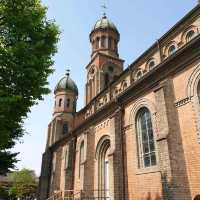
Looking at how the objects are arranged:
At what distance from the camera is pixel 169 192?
955cm

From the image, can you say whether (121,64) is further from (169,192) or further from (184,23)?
(169,192)

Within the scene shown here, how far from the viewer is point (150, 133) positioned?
13.0 metres

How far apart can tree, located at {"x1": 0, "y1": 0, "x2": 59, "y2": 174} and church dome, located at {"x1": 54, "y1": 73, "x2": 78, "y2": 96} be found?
89.4 ft

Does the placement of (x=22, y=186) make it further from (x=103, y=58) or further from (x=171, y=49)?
(x=171, y=49)

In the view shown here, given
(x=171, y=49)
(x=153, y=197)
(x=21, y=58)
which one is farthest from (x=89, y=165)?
(x=21, y=58)

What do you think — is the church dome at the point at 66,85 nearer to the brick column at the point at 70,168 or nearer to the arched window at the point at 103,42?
the arched window at the point at 103,42

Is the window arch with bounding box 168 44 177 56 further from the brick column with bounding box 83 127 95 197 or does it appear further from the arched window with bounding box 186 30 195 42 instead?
the brick column with bounding box 83 127 95 197

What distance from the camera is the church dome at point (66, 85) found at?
123 ft

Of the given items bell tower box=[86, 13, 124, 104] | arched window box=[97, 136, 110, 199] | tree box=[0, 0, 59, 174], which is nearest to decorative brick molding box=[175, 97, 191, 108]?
tree box=[0, 0, 59, 174]

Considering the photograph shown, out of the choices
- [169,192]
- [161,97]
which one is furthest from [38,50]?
[169,192]

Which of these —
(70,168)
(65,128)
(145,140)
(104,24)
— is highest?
(104,24)

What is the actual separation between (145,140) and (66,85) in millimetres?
26210

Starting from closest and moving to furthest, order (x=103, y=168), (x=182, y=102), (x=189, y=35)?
(x=182, y=102) < (x=189, y=35) < (x=103, y=168)

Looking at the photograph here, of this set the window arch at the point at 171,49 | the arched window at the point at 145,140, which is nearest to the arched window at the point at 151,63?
the window arch at the point at 171,49
